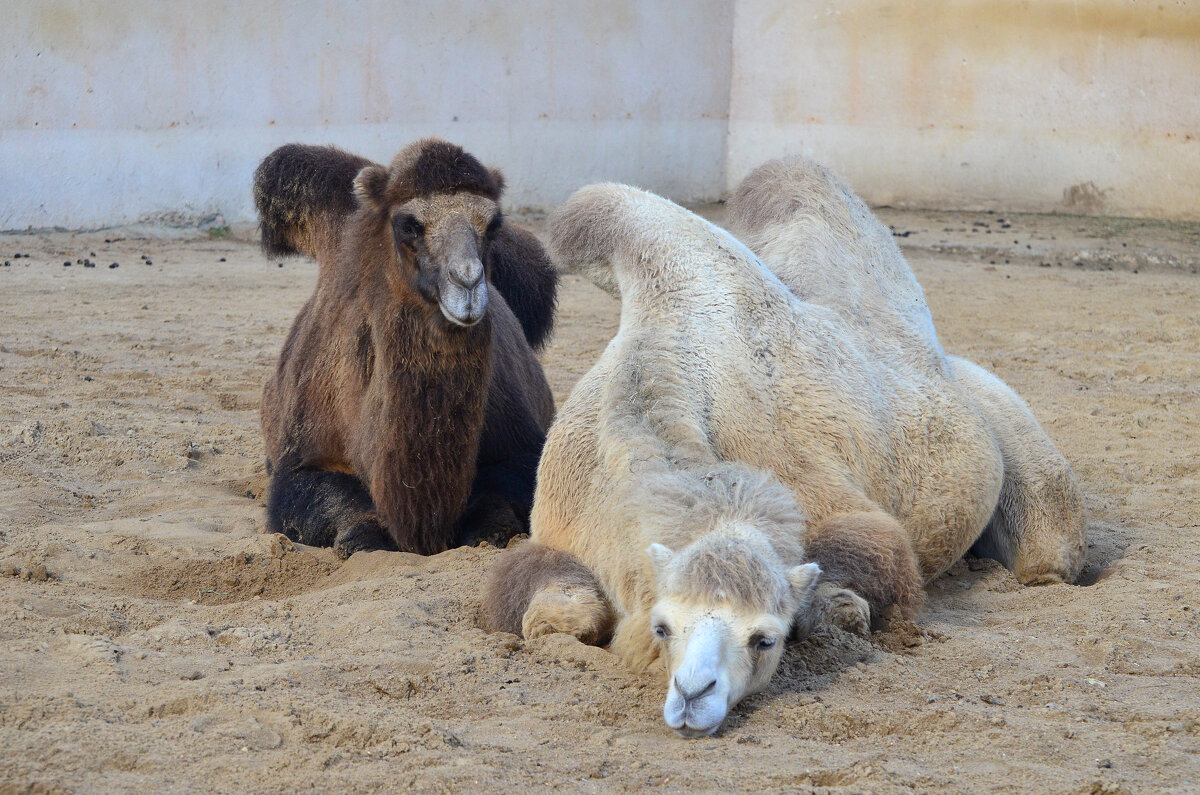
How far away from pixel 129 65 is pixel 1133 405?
344 inches

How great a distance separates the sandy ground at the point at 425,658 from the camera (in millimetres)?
2748

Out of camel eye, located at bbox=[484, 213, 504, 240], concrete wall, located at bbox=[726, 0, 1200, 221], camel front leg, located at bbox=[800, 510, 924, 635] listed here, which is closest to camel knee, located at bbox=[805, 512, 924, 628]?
camel front leg, located at bbox=[800, 510, 924, 635]

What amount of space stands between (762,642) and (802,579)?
253 mm

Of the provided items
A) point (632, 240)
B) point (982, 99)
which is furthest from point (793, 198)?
point (982, 99)

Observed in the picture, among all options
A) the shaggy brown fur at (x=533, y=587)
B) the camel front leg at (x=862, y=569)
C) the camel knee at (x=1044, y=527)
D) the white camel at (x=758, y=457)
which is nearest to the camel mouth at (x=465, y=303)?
the white camel at (x=758, y=457)

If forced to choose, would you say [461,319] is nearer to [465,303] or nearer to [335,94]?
[465,303]

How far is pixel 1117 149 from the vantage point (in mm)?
13789

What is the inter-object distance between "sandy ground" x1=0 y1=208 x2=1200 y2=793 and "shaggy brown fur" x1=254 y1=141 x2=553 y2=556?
0.82ft

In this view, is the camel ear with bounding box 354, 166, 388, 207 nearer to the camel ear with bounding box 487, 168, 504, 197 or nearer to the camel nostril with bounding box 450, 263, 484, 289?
the camel ear with bounding box 487, 168, 504, 197

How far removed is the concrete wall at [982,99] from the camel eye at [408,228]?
35.4 ft

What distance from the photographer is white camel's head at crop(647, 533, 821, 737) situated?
9.40ft

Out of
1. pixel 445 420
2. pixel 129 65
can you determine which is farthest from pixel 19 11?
pixel 445 420

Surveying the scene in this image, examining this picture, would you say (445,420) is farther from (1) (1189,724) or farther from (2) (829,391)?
(1) (1189,724)

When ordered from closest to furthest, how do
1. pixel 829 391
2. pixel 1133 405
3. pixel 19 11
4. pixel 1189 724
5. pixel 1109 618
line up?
pixel 1189 724 → pixel 1109 618 → pixel 829 391 → pixel 1133 405 → pixel 19 11
